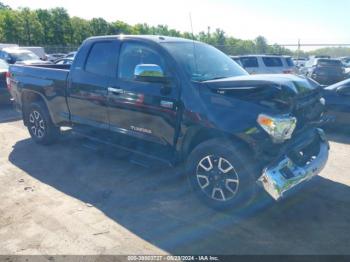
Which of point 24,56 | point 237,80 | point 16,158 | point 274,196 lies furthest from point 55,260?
point 24,56

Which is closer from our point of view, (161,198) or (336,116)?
(161,198)

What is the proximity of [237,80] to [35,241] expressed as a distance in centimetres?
274

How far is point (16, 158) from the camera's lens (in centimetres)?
601

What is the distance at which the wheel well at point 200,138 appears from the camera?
3858mm

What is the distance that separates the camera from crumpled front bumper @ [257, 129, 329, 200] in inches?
138

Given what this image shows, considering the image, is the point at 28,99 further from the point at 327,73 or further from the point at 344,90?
the point at 327,73

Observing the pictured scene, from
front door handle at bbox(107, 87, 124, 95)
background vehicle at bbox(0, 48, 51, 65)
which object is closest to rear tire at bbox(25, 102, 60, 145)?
front door handle at bbox(107, 87, 124, 95)

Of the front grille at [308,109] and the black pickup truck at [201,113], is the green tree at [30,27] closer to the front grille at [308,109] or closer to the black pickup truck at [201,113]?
the black pickup truck at [201,113]

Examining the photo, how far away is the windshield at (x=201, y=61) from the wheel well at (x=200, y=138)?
670 mm

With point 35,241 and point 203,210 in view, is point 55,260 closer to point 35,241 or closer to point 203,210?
point 35,241

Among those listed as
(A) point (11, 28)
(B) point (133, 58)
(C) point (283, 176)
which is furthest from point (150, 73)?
(A) point (11, 28)

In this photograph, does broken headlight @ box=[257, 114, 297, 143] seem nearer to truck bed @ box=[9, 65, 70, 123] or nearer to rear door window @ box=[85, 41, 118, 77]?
rear door window @ box=[85, 41, 118, 77]

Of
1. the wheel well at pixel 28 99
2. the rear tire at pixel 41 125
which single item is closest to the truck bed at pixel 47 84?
the wheel well at pixel 28 99

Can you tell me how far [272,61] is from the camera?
1529 cm
